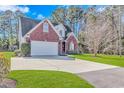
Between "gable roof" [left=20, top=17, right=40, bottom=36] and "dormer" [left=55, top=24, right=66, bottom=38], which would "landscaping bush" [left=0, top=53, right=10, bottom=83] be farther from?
"dormer" [left=55, top=24, right=66, bottom=38]

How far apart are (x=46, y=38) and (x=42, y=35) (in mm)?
189

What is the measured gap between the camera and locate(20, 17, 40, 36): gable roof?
8055 mm

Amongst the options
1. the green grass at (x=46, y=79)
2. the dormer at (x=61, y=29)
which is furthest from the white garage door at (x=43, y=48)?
the green grass at (x=46, y=79)

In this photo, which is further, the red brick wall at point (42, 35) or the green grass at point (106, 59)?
the red brick wall at point (42, 35)

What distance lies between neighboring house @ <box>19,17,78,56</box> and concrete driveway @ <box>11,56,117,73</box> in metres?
0.30

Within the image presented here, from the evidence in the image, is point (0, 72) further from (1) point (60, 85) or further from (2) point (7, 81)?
(1) point (60, 85)

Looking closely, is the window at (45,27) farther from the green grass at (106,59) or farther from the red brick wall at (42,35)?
the green grass at (106,59)

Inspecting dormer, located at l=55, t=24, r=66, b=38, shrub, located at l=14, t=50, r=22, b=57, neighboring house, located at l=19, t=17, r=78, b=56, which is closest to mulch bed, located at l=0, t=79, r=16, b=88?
shrub, located at l=14, t=50, r=22, b=57

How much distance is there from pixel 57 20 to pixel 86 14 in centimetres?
108

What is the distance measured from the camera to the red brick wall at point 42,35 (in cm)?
834

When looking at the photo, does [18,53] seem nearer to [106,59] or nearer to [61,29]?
[61,29]

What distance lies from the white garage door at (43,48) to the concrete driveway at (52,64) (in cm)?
26

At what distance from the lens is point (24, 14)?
25.7 ft

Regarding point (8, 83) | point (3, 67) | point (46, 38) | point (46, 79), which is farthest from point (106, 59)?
point (3, 67)
